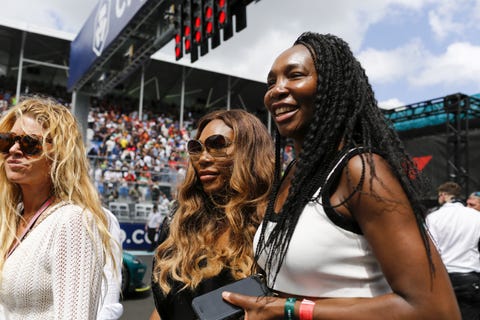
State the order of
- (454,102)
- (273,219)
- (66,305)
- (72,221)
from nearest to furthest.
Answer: (273,219) → (66,305) → (72,221) → (454,102)

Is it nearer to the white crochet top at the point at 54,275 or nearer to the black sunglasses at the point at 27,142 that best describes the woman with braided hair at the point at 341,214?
the white crochet top at the point at 54,275

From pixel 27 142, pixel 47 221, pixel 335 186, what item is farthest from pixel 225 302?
pixel 27 142

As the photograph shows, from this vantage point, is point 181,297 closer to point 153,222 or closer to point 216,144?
point 216,144

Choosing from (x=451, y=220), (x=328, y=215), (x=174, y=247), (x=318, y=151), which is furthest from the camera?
(x=451, y=220)

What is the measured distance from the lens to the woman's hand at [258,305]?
3.46 ft

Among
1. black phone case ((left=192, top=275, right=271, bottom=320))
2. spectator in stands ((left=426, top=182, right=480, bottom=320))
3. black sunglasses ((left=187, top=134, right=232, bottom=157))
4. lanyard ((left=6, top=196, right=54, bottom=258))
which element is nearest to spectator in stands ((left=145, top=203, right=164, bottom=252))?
spectator in stands ((left=426, top=182, right=480, bottom=320))

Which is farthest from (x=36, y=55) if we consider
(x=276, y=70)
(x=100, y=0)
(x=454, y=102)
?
(x=276, y=70)

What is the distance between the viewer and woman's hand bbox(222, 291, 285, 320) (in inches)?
41.5

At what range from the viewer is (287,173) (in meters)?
1.48

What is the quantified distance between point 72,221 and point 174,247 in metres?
0.52

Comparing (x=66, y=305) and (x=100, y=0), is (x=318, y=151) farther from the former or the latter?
(x=100, y=0)

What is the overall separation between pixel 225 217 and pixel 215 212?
0.09 metres

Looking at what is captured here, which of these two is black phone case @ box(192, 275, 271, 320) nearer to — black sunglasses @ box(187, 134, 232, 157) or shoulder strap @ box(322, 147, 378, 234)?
shoulder strap @ box(322, 147, 378, 234)

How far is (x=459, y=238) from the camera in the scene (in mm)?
4262
